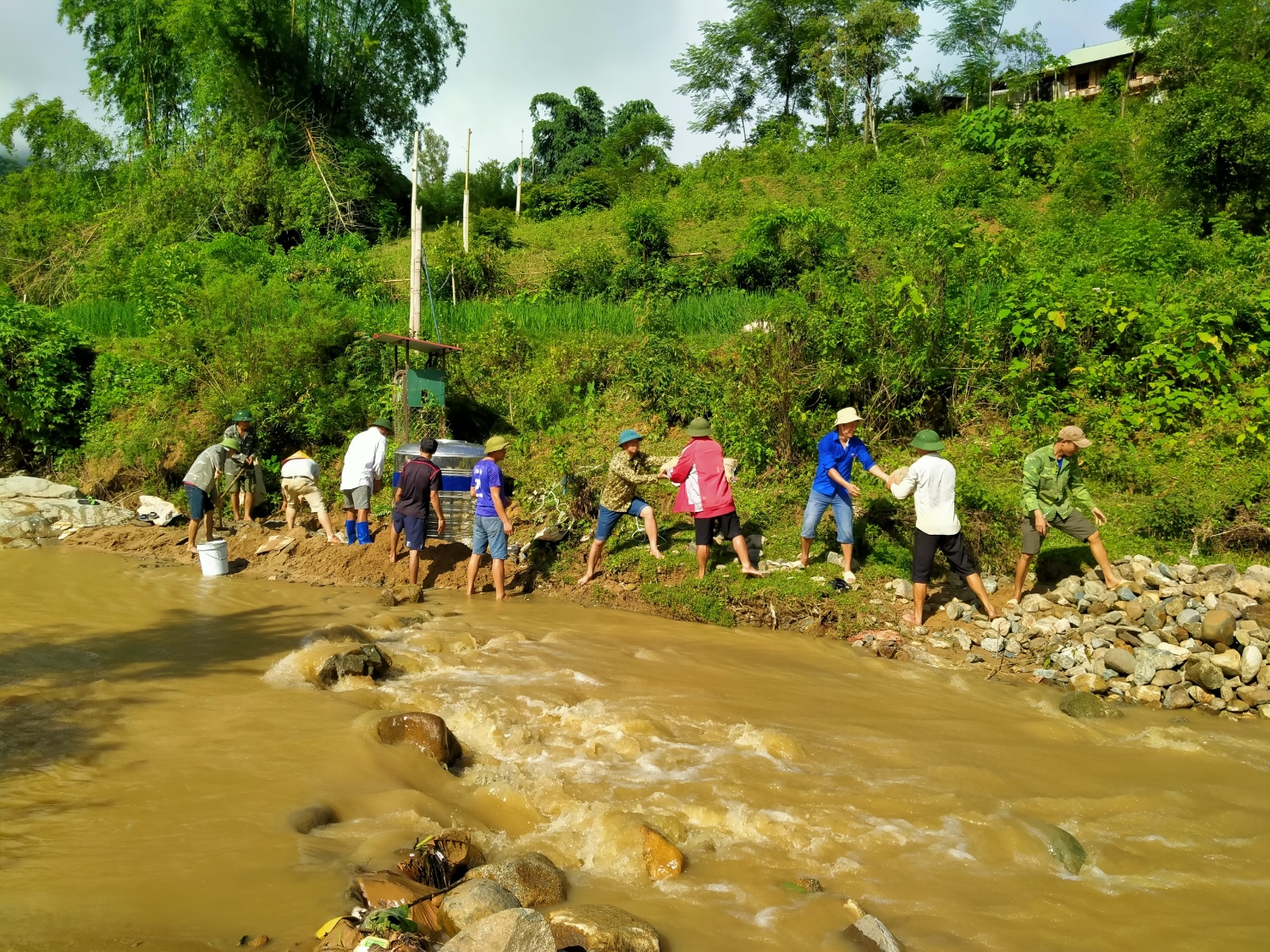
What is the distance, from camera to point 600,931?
3.26 meters

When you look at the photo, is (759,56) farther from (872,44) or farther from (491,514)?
(491,514)

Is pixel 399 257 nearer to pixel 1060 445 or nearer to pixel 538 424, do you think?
pixel 538 424

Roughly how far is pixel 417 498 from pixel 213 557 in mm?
2474

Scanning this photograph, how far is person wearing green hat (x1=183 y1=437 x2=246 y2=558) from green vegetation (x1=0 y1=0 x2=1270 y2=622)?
2.57 metres

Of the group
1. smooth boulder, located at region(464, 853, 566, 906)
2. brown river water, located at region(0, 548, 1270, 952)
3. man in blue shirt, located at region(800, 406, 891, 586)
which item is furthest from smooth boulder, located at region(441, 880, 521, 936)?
man in blue shirt, located at region(800, 406, 891, 586)

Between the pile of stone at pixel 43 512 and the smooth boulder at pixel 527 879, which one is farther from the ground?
the pile of stone at pixel 43 512

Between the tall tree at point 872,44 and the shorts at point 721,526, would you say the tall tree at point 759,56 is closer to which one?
the tall tree at point 872,44

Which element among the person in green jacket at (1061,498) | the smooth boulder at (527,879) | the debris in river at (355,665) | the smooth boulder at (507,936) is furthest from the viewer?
the person in green jacket at (1061,498)

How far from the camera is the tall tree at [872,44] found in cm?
2823

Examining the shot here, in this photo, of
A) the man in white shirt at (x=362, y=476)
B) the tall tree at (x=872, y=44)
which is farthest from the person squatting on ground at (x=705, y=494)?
the tall tree at (x=872, y=44)

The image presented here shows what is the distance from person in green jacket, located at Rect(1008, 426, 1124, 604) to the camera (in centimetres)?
744

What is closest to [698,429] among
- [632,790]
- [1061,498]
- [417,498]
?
[417,498]

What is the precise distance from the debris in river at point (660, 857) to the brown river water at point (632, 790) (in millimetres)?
67

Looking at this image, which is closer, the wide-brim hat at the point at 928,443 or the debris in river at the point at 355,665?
the debris in river at the point at 355,665
